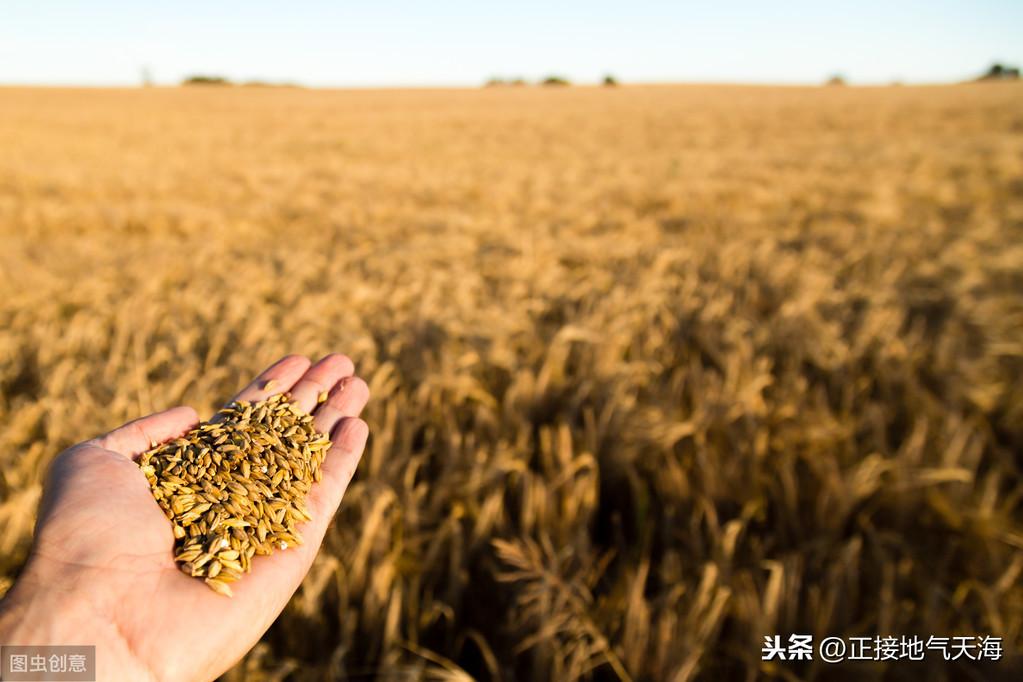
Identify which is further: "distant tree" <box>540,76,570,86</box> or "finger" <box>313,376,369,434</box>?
"distant tree" <box>540,76,570,86</box>

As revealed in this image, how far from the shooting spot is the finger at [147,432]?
1.64 metres

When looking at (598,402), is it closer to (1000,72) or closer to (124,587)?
(124,587)

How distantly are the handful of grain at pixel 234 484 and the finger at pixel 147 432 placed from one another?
38mm

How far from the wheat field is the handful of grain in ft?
0.88

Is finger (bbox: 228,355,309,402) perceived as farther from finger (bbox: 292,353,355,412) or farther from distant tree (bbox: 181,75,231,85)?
distant tree (bbox: 181,75,231,85)

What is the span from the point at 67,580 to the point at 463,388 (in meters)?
1.57

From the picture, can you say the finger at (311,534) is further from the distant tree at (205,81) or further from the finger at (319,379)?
the distant tree at (205,81)

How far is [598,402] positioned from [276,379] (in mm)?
1292

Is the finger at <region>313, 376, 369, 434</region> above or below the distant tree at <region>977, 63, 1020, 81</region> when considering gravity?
below

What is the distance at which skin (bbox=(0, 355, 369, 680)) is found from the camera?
1188 mm

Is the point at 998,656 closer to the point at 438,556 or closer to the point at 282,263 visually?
the point at 438,556

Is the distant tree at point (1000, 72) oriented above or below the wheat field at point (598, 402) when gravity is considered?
above

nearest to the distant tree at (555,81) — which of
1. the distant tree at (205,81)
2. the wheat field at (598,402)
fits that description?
the distant tree at (205,81)

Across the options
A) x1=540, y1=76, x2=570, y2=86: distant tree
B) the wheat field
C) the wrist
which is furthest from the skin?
x1=540, y1=76, x2=570, y2=86: distant tree
